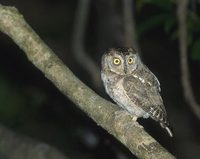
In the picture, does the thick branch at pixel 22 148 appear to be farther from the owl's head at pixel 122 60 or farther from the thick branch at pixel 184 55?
the thick branch at pixel 184 55

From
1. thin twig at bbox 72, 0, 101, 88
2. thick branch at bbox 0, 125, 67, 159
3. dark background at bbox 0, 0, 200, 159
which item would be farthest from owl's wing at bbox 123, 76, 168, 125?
thin twig at bbox 72, 0, 101, 88

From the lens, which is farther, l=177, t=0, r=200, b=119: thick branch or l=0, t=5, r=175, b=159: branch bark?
l=177, t=0, r=200, b=119: thick branch

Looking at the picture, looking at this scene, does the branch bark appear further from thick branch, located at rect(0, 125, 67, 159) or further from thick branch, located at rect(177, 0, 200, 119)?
thick branch, located at rect(0, 125, 67, 159)

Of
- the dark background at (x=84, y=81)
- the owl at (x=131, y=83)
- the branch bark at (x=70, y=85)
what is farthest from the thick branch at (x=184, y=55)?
the branch bark at (x=70, y=85)

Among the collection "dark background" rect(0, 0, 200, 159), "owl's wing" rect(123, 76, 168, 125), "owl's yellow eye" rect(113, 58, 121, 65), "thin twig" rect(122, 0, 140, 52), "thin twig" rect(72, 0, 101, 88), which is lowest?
"dark background" rect(0, 0, 200, 159)

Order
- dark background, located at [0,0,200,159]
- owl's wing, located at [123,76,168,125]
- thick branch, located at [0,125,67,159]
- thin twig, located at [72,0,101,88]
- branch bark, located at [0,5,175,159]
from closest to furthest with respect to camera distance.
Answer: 1. branch bark, located at [0,5,175,159]
2. owl's wing, located at [123,76,168,125]
3. thick branch, located at [0,125,67,159]
4. thin twig, located at [72,0,101,88]
5. dark background, located at [0,0,200,159]

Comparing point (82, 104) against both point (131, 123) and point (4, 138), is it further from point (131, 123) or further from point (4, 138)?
point (4, 138)
